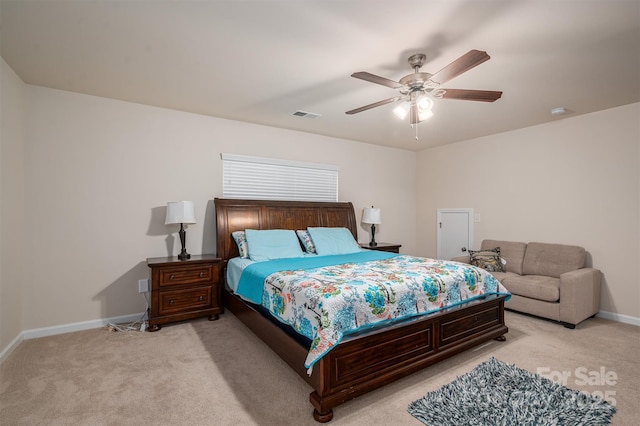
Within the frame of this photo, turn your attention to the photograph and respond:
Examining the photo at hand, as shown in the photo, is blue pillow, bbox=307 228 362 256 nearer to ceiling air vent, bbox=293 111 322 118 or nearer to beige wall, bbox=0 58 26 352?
ceiling air vent, bbox=293 111 322 118

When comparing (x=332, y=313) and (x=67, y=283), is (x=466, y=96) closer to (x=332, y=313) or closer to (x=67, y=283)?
(x=332, y=313)

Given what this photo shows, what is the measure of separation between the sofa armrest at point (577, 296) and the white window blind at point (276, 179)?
10.7 ft

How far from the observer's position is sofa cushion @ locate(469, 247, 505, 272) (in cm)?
443

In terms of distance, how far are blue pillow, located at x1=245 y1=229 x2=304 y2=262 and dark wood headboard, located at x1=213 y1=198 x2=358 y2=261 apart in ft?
0.98

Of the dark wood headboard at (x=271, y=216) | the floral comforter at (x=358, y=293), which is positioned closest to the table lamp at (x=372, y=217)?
the dark wood headboard at (x=271, y=216)

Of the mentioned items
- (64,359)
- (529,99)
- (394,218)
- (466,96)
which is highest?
(529,99)

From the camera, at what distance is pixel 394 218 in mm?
6082

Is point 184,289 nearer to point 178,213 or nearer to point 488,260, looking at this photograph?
point 178,213

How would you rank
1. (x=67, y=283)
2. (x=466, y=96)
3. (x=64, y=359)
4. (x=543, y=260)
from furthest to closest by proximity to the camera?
(x=543, y=260)
(x=67, y=283)
(x=64, y=359)
(x=466, y=96)

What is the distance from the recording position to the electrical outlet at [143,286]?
3721 mm

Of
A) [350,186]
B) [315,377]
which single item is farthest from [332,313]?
[350,186]

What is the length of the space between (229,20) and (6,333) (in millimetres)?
3269

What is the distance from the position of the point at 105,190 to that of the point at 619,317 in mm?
6226

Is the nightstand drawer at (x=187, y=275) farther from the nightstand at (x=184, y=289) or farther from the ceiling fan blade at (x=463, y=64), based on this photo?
the ceiling fan blade at (x=463, y=64)
